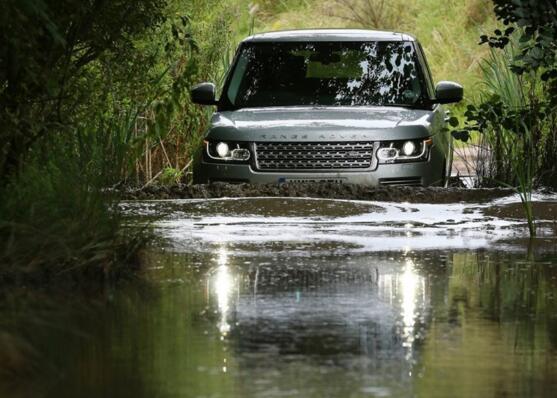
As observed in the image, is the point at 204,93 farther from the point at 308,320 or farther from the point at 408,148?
the point at 308,320

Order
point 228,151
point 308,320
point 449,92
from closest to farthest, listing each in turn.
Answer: point 308,320 < point 228,151 < point 449,92

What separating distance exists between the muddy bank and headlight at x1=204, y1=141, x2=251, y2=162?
1.00 feet

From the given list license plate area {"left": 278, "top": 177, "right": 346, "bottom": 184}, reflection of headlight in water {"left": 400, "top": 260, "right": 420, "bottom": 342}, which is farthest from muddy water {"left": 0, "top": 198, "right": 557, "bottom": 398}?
license plate area {"left": 278, "top": 177, "right": 346, "bottom": 184}

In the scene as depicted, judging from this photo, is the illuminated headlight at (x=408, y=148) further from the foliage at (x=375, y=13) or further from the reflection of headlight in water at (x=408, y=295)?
the foliage at (x=375, y=13)

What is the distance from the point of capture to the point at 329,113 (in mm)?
15383

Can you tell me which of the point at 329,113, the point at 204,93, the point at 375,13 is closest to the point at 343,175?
the point at 329,113

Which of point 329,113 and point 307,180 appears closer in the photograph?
point 307,180

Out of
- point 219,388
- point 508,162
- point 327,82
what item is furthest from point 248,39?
point 219,388

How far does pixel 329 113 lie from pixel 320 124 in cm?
44

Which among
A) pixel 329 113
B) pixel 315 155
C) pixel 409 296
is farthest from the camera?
pixel 329 113

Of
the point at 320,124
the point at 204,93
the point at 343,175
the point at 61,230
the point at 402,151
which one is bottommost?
the point at 343,175

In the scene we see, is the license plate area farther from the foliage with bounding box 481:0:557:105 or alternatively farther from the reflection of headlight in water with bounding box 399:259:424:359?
the reflection of headlight in water with bounding box 399:259:424:359

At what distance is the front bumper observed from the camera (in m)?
14.9

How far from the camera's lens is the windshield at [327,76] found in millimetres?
16219
